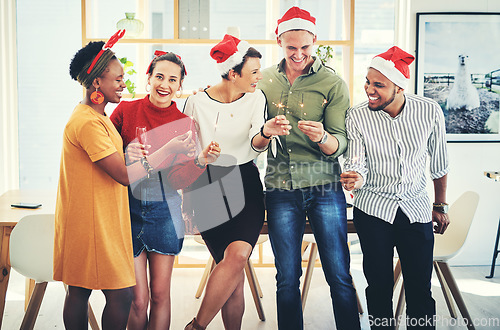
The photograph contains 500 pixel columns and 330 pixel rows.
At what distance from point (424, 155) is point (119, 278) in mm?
1380

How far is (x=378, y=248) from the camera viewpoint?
2.12 meters

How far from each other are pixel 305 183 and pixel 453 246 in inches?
42.8

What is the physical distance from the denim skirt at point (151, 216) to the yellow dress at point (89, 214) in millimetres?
117

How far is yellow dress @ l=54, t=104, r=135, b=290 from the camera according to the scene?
1.81m

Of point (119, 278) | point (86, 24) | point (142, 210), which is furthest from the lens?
point (86, 24)

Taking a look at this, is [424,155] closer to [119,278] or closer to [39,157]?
[119,278]

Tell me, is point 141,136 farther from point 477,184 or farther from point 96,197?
point 477,184

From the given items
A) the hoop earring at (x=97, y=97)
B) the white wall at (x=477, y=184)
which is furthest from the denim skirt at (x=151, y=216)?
the white wall at (x=477, y=184)

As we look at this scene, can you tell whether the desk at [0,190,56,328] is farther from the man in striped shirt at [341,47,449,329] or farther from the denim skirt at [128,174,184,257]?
the man in striped shirt at [341,47,449,329]

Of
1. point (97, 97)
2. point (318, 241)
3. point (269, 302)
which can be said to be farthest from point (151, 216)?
point (269, 302)

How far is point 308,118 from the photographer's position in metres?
2.20

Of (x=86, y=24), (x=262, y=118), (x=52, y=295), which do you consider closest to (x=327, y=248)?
(x=262, y=118)

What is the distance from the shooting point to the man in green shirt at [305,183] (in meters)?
2.17

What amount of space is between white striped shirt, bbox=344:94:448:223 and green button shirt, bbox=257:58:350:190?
0.10 metres
